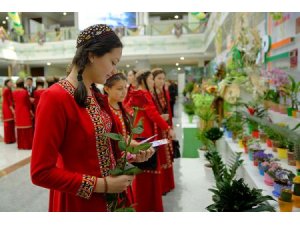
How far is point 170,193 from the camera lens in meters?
3.18

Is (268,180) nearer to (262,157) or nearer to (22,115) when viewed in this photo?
(262,157)

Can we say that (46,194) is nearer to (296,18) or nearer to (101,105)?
(101,105)

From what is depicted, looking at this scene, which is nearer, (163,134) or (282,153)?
(282,153)

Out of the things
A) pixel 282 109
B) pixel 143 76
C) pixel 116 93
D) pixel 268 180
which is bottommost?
pixel 268 180

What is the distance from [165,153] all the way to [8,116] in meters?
4.67

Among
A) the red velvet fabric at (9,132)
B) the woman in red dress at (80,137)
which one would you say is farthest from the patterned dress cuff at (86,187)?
the red velvet fabric at (9,132)

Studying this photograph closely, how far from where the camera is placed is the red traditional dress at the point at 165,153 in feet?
9.82

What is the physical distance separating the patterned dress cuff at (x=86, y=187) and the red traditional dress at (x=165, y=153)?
1.96 m

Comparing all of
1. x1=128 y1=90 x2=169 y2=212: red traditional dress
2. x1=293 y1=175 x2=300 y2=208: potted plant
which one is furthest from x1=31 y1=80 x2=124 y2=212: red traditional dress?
x1=128 y1=90 x2=169 y2=212: red traditional dress

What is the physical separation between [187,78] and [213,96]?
11568mm

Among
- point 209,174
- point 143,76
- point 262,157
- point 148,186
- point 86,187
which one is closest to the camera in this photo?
point 86,187

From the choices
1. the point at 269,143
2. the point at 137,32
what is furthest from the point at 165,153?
the point at 137,32

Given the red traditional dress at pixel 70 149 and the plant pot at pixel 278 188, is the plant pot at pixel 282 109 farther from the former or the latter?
the red traditional dress at pixel 70 149
